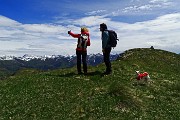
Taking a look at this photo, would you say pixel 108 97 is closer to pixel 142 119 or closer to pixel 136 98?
pixel 136 98

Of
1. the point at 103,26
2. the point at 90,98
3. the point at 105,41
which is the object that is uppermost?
the point at 103,26

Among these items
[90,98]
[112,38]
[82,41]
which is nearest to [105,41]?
[112,38]

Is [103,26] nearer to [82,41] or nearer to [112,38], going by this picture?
[112,38]

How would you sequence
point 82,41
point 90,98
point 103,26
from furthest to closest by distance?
point 82,41
point 103,26
point 90,98

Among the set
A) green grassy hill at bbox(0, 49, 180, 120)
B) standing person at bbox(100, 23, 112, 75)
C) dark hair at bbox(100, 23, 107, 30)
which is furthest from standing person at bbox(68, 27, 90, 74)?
green grassy hill at bbox(0, 49, 180, 120)

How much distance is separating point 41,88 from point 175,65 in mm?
31368

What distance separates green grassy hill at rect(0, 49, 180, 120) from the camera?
2616 centimetres

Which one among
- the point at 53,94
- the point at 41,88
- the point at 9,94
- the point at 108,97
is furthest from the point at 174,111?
the point at 9,94

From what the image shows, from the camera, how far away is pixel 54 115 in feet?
85.8

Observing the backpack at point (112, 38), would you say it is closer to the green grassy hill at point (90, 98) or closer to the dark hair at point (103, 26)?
the dark hair at point (103, 26)

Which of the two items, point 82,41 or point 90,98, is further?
point 82,41

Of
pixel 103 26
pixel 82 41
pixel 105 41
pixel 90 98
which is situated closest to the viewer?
pixel 90 98

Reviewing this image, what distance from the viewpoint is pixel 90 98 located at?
29.0 meters

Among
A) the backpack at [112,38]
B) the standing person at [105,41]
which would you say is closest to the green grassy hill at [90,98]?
the standing person at [105,41]
